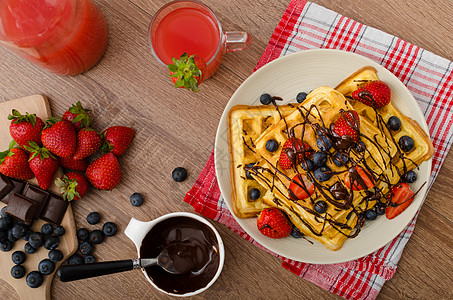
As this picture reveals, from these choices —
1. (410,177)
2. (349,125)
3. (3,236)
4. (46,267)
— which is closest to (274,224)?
(349,125)

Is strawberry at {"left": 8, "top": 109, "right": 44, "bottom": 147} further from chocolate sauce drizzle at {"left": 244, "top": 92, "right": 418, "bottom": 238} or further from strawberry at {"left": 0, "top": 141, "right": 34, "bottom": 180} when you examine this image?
chocolate sauce drizzle at {"left": 244, "top": 92, "right": 418, "bottom": 238}

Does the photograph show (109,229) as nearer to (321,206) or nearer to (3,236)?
(3,236)

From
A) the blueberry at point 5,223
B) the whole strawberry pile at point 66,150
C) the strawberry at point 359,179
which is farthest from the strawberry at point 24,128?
the strawberry at point 359,179

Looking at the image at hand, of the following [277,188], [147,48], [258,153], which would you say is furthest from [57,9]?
[277,188]

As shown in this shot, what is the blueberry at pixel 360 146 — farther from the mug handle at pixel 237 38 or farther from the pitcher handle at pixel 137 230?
the pitcher handle at pixel 137 230

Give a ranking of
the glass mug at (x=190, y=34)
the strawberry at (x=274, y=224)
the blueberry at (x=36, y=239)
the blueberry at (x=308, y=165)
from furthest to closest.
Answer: the blueberry at (x=36, y=239)
the glass mug at (x=190, y=34)
the strawberry at (x=274, y=224)
the blueberry at (x=308, y=165)

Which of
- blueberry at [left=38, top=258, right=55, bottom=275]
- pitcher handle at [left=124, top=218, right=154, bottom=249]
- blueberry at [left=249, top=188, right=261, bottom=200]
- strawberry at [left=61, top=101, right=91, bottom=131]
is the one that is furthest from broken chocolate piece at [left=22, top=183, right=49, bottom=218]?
blueberry at [left=249, top=188, right=261, bottom=200]

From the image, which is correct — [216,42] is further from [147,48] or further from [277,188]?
[277,188]
